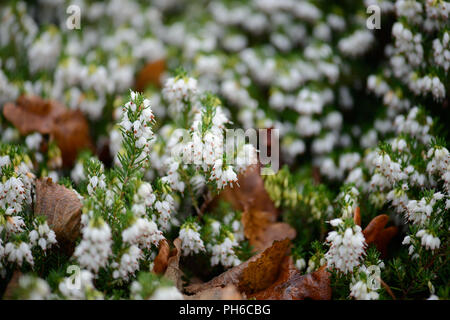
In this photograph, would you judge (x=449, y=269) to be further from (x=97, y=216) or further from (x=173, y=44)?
(x=173, y=44)

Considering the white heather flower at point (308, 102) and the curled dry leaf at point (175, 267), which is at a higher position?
the white heather flower at point (308, 102)

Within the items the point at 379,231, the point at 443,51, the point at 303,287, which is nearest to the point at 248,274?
the point at 303,287

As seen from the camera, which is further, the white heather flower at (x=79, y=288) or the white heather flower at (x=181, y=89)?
the white heather flower at (x=181, y=89)

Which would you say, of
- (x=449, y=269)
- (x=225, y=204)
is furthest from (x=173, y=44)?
(x=449, y=269)

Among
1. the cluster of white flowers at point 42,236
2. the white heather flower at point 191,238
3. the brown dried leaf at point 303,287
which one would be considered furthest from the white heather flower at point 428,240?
the cluster of white flowers at point 42,236

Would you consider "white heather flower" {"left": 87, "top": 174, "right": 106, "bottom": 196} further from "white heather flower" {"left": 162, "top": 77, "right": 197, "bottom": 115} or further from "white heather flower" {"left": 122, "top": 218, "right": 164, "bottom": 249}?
"white heather flower" {"left": 162, "top": 77, "right": 197, "bottom": 115}

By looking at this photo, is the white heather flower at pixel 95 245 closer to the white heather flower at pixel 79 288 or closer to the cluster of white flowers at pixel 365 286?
the white heather flower at pixel 79 288
